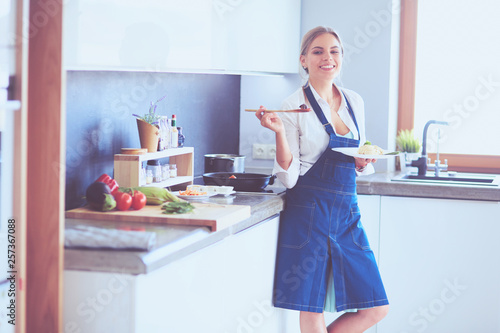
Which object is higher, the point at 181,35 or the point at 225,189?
the point at 181,35

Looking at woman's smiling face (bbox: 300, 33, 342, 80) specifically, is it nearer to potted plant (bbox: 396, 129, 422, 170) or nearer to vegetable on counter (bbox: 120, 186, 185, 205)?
vegetable on counter (bbox: 120, 186, 185, 205)

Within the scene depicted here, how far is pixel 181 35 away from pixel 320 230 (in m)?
0.87

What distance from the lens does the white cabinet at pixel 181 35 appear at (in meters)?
1.88

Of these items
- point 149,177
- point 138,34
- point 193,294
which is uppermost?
point 138,34

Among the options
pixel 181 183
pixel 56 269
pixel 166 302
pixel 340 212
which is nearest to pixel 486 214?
pixel 340 212

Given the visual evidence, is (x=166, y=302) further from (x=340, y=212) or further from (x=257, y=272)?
(x=340, y=212)

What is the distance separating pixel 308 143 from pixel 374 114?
116cm

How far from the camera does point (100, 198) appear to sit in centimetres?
207

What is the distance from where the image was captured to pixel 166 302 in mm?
1763

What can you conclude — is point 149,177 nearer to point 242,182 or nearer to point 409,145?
point 242,182

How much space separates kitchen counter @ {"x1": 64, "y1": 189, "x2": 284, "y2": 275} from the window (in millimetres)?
1830

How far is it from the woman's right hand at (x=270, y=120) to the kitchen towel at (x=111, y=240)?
833mm

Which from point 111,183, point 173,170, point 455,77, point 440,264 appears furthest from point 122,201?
point 455,77

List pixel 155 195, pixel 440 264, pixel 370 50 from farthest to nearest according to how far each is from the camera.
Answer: pixel 370 50 < pixel 440 264 < pixel 155 195
